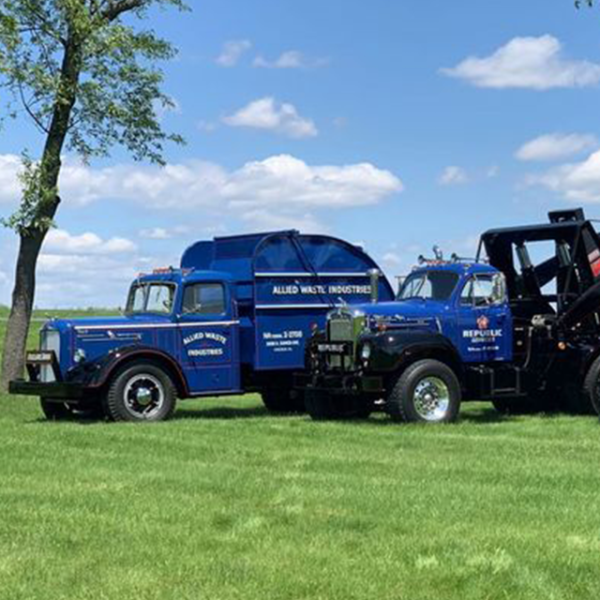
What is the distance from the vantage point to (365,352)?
1605cm

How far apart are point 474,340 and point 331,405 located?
2.47 meters

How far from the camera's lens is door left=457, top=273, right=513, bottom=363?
17047 millimetres

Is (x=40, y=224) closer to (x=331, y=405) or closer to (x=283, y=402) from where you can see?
(x=283, y=402)

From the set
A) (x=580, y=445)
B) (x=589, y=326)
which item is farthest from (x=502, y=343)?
(x=580, y=445)

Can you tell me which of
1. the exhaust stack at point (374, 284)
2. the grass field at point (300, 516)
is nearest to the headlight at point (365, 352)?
the grass field at point (300, 516)

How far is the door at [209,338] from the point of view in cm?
1767

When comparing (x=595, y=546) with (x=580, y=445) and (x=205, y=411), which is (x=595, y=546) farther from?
(x=205, y=411)

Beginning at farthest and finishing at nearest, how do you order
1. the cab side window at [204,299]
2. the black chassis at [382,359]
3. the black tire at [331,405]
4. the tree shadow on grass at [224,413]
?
1. the tree shadow on grass at [224,413]
2. the cab side window at [204,299]
3. the black tire at [331,405]
4. the black chassis at [382,359]

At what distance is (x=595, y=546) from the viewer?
7387 millimetres

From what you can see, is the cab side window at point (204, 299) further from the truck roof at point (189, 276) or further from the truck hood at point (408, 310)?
the truck hood at point (408, 310)

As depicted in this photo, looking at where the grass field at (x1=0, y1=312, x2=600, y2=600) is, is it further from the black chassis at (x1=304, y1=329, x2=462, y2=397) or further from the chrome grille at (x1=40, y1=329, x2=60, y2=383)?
the chrome grille at (x1=40, y1=329, x2=60, y2=383)

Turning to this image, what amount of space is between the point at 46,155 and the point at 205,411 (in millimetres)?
6598

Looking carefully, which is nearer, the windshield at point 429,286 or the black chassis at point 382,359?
the black chassis at point 382,359

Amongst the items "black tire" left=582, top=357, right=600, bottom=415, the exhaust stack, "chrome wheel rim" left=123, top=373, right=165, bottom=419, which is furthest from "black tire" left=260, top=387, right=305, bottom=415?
"black tire" left=582, top=357, right=600, bottom=415
